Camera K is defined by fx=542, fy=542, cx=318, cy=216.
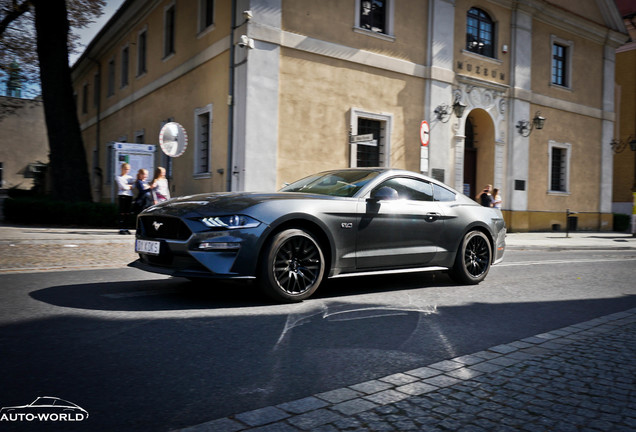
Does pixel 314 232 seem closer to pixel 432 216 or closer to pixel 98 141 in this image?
pixel 432 216

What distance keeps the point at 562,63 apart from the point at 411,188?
20766 mm

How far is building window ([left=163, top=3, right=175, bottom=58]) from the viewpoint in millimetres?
20422

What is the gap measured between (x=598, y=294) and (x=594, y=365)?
378cm

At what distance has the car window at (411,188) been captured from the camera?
6504 mm

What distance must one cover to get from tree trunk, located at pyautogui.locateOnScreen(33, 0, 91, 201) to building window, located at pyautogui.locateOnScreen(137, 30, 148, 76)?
21.0 ft

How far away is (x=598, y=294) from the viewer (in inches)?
277

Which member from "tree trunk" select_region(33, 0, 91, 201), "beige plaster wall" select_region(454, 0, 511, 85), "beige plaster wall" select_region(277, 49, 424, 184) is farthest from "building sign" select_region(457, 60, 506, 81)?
"tree trunk" select_region(33, 0, 91, 201)

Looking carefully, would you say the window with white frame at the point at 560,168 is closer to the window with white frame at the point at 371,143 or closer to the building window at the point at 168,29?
the window with white frame at the point at 371,143

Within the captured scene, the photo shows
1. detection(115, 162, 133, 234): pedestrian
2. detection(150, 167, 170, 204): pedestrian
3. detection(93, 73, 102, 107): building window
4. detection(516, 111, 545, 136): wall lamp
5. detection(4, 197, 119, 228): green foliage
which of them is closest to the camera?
detection(150, 167, 170, 204): pedestrian

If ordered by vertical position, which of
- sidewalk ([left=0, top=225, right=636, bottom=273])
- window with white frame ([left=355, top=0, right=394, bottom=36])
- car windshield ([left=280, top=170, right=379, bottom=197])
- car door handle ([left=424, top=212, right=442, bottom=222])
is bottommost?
sidewalk ([left=0, top=225, right=636, bottom=273])

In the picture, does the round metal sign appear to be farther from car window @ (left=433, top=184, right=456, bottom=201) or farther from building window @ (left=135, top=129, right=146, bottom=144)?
building window @ (left=135, top=129, right=146, bottom=144)

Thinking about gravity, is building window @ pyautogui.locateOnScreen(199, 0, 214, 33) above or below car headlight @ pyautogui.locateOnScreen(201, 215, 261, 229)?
above

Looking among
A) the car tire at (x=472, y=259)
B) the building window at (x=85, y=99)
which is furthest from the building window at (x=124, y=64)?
the car tire at (x=472, y=259)

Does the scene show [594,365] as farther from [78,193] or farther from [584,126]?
[584,126]
